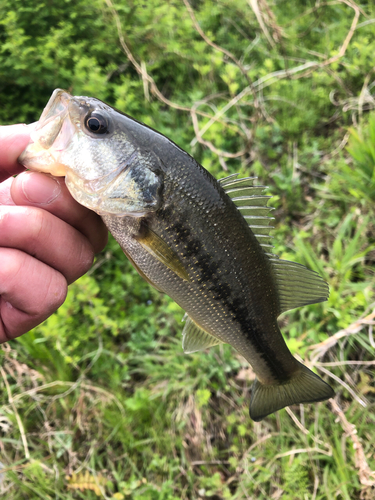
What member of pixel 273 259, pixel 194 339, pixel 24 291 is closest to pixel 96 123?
pixel 24 291

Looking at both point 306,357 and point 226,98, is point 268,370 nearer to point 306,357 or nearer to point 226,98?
point 306,357

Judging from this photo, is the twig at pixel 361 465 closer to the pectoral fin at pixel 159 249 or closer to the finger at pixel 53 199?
the pectoral fin at pixel 159 249

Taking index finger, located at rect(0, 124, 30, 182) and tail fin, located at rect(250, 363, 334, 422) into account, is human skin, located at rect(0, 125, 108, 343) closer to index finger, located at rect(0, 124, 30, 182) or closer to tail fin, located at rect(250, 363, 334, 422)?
index finger, located at rect(0, 124, 30, 182)

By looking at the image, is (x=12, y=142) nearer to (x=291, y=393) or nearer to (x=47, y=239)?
(x=47, y=239)

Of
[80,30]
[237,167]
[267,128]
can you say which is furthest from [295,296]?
[80,30]

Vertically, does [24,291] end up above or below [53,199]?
below
